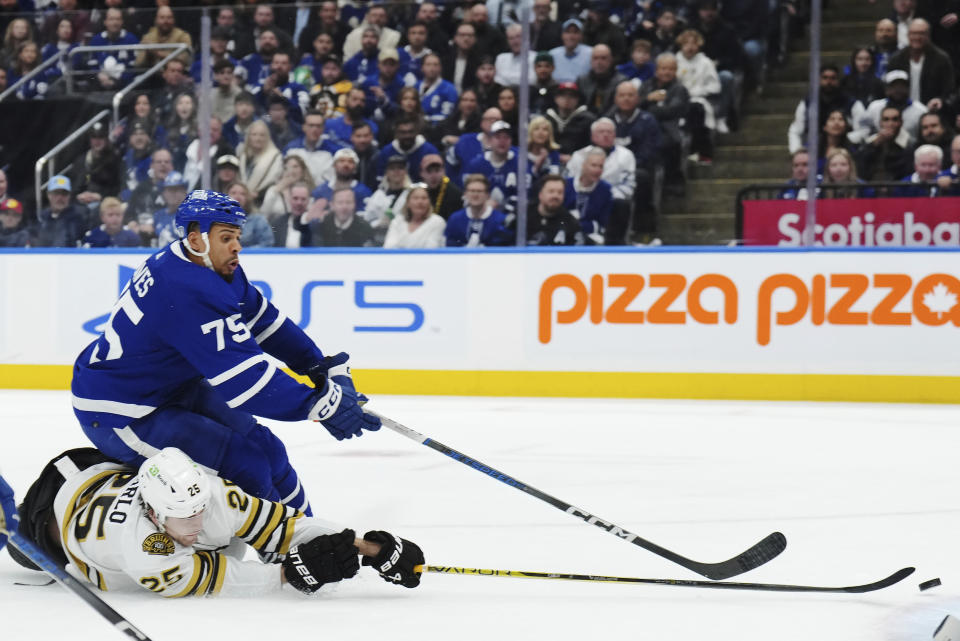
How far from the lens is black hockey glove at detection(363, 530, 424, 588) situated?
9.52 feet

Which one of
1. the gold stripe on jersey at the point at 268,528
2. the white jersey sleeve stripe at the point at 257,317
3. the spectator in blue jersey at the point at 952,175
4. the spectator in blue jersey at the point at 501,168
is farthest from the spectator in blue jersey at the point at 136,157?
the gold stripe on jersey at the point at 268,528

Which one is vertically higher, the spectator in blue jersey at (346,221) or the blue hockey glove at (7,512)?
the spectator in blue jersey at (346,221)

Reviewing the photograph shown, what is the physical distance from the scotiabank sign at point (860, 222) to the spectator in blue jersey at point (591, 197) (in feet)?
2.77

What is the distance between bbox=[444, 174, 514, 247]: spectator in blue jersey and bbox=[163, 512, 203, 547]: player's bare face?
506 cm

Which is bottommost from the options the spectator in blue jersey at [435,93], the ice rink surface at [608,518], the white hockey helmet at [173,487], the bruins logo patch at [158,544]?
the ice rink surface at [608,518]

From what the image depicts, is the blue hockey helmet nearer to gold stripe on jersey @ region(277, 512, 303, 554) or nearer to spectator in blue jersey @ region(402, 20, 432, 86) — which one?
gold stripe on jersey @ region(277, 512, 303, 554)

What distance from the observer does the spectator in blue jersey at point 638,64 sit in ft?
25.8

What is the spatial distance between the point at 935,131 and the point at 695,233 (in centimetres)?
150

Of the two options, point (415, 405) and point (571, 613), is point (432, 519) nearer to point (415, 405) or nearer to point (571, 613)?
point (571, 613)

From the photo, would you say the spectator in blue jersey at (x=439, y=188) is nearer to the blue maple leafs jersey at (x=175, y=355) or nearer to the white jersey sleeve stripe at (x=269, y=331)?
the white jersey sleeve stripe at (x=269, y=331)

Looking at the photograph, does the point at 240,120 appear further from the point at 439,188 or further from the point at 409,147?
the point at 439,188

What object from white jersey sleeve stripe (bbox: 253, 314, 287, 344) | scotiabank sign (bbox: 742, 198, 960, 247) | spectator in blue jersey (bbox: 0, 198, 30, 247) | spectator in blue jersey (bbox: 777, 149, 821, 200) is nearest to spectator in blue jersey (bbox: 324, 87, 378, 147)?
spectator in blue jersey (bbox: 0, 198, 30, 247)

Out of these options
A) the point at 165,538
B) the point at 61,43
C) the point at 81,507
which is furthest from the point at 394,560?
the point at 61,43

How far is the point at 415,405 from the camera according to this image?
7148 millimetres
